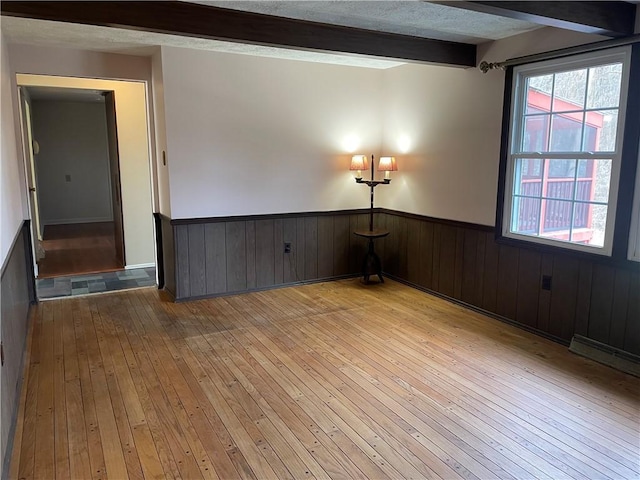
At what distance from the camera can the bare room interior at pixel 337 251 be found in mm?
2455

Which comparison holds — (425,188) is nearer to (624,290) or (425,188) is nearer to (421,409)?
(624,290)

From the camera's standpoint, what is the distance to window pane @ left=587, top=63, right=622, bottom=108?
3184 mm

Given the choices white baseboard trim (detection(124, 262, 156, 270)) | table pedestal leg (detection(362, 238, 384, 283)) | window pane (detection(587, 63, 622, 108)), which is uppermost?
window pane (detection(587, 63, 622, 108))

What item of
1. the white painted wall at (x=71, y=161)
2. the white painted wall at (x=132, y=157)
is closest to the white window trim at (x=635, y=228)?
the white painted wall at (x=132, y=157)

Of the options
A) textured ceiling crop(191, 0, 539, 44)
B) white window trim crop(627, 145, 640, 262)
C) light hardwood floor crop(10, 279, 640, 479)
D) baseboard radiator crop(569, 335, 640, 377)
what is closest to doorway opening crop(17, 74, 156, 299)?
light hardwood floor crop(10, 279, 640, 479)

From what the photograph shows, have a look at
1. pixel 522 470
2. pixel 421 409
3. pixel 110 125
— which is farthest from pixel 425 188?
pixel 110 125

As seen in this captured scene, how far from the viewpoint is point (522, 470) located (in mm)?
2180

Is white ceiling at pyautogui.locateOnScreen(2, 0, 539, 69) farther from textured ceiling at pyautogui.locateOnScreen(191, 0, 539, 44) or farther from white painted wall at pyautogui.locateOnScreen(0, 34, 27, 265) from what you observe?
white painted wall at pyautogui.locateOnScreen(0, 34, 27, 265)

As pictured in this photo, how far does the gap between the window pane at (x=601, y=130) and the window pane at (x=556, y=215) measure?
45 cm

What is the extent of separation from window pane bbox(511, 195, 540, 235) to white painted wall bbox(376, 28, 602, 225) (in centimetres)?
21

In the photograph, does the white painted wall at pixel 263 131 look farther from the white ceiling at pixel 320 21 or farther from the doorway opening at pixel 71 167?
the doorway opening at pixel 71 167

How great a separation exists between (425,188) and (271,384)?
2805 mm

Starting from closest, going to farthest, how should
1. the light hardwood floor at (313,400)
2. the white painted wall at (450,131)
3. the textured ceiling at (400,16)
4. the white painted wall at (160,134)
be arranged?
the light hardwood floor at (313,400)
the textured ceiling at (400,16)
the white painted wall at (450,131)
the white painted wall at (160,134)

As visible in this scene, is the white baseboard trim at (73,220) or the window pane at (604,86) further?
the white baseboard trim at (73,220)
